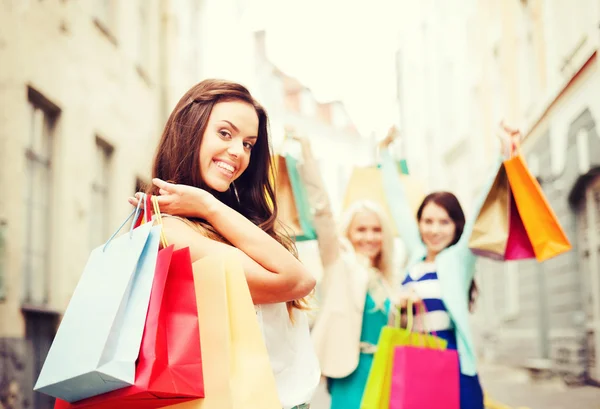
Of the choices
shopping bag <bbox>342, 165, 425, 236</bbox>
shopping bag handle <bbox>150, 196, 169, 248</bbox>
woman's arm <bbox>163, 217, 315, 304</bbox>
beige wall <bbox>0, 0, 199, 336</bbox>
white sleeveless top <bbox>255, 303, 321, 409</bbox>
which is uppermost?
beige wall <bbox>0, 0, 199, 336</bbox>

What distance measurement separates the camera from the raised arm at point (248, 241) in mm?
1329

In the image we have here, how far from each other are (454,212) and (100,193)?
430 centimetres

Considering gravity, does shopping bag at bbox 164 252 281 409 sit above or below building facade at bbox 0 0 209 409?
below

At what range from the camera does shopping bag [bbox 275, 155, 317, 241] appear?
3.24 meters

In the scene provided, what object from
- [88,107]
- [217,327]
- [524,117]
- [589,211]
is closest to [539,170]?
[524,117]

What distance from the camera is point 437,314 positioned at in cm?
311

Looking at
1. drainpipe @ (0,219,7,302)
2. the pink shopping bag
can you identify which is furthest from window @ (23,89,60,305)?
the pink shopping bag

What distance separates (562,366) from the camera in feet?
21.2

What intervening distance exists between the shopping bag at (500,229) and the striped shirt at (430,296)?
249mm

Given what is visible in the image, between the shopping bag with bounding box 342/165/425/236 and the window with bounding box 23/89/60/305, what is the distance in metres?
2.31

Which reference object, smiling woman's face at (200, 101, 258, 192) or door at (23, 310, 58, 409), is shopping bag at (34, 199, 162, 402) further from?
door at (23, 310, 58, 409)

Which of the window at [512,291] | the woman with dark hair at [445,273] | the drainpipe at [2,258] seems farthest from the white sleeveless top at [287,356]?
the window at [512,291]

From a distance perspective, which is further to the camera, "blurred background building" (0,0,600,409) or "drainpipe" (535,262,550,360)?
"drainpipe" (535,262,550,360)

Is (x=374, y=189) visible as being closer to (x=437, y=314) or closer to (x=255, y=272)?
(x=437, y=314)
